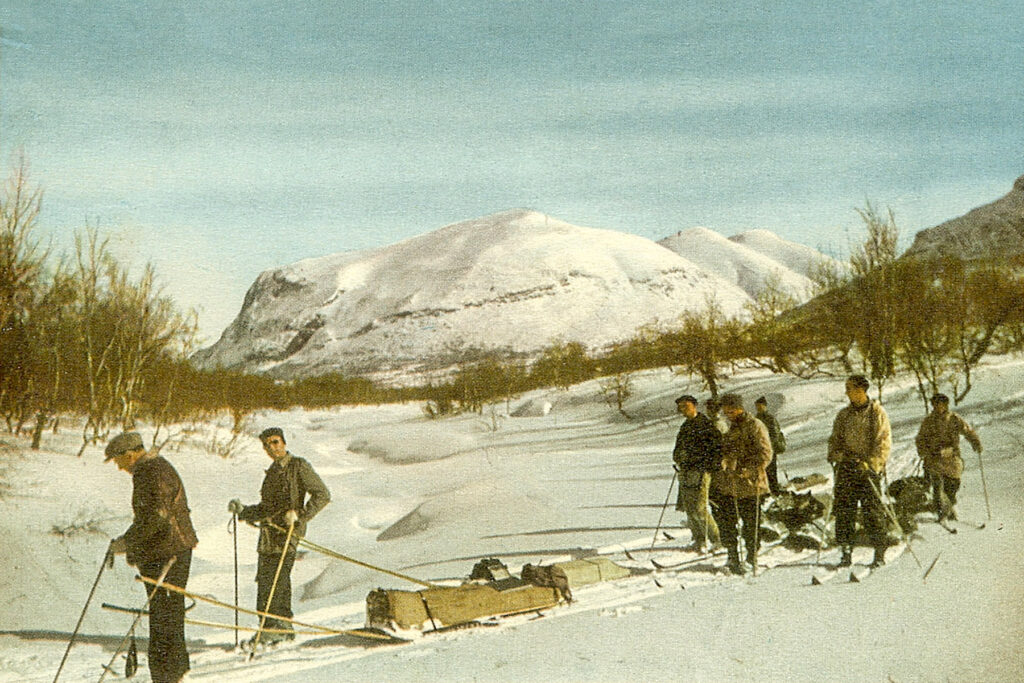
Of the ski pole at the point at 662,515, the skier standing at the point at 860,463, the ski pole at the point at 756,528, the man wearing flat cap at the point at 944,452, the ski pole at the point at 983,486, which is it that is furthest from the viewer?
the ski pole at the point at 662,515

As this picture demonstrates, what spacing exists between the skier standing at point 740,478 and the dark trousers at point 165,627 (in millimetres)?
2951

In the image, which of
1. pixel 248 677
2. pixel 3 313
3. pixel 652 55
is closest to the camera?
pixel 248 677

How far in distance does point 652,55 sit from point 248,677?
4.03 meters

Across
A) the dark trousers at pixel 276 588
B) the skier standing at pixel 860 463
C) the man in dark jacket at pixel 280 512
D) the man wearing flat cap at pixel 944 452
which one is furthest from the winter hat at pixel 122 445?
the man wearing flat cap at pixel 944 452

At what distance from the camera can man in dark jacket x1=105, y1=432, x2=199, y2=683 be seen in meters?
3.31

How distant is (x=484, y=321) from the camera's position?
5.05 meters

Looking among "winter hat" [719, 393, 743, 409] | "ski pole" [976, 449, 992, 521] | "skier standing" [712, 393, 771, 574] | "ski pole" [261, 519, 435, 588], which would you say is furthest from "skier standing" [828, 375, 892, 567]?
"ski pole" [261, 519, 435, 588]

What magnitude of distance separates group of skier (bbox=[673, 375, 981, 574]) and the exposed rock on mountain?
941 mm

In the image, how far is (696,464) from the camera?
488 cm

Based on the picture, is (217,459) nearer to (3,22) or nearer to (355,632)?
(355,632)

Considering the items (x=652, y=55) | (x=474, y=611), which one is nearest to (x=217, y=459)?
(x=474, y=611)

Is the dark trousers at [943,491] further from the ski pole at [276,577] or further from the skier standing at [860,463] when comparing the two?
the ski pole at [276,577]

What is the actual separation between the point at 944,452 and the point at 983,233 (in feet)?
4.63

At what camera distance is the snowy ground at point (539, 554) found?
358 centimetres
